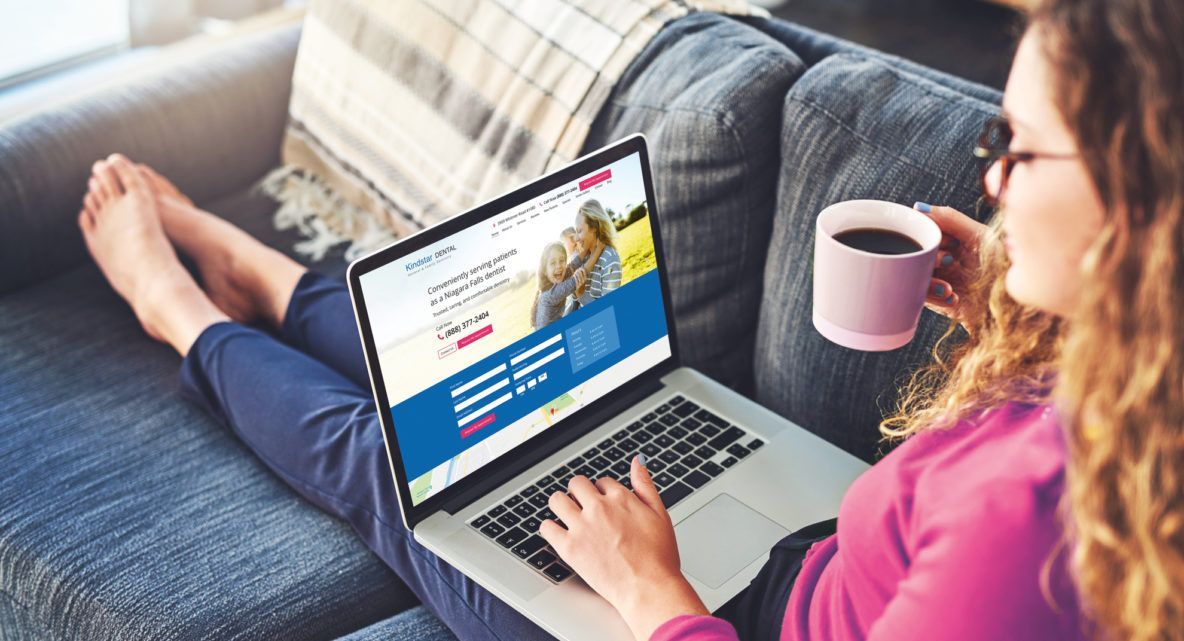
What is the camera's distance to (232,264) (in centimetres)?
170

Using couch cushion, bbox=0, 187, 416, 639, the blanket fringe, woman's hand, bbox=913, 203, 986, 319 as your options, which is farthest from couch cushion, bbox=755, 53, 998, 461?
the blanket fringe

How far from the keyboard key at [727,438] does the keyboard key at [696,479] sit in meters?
0.05

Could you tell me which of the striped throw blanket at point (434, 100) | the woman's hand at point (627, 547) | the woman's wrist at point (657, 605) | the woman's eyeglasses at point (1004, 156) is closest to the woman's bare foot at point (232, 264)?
the striped throw blanket at point (434, 100)

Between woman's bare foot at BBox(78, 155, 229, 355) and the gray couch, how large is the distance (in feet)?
0.21

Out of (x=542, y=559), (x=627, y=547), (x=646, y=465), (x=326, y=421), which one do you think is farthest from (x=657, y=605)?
(x=326, y=421)

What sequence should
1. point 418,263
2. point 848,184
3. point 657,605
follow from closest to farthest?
1. point 657,605
2. point 418,263
3. point 848,184

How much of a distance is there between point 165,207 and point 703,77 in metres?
0.97

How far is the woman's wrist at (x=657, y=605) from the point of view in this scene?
36.4 inches

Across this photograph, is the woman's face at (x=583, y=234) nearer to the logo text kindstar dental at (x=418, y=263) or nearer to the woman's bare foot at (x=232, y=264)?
the logo text kindstar dental at (x=418, y=263)

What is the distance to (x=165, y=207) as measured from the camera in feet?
5.84

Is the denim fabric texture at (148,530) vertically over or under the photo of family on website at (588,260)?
under

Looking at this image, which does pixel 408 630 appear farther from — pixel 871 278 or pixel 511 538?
pixel 871 278

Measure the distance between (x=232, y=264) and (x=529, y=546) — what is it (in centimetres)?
87

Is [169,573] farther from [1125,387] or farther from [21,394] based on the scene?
[1125,387]
